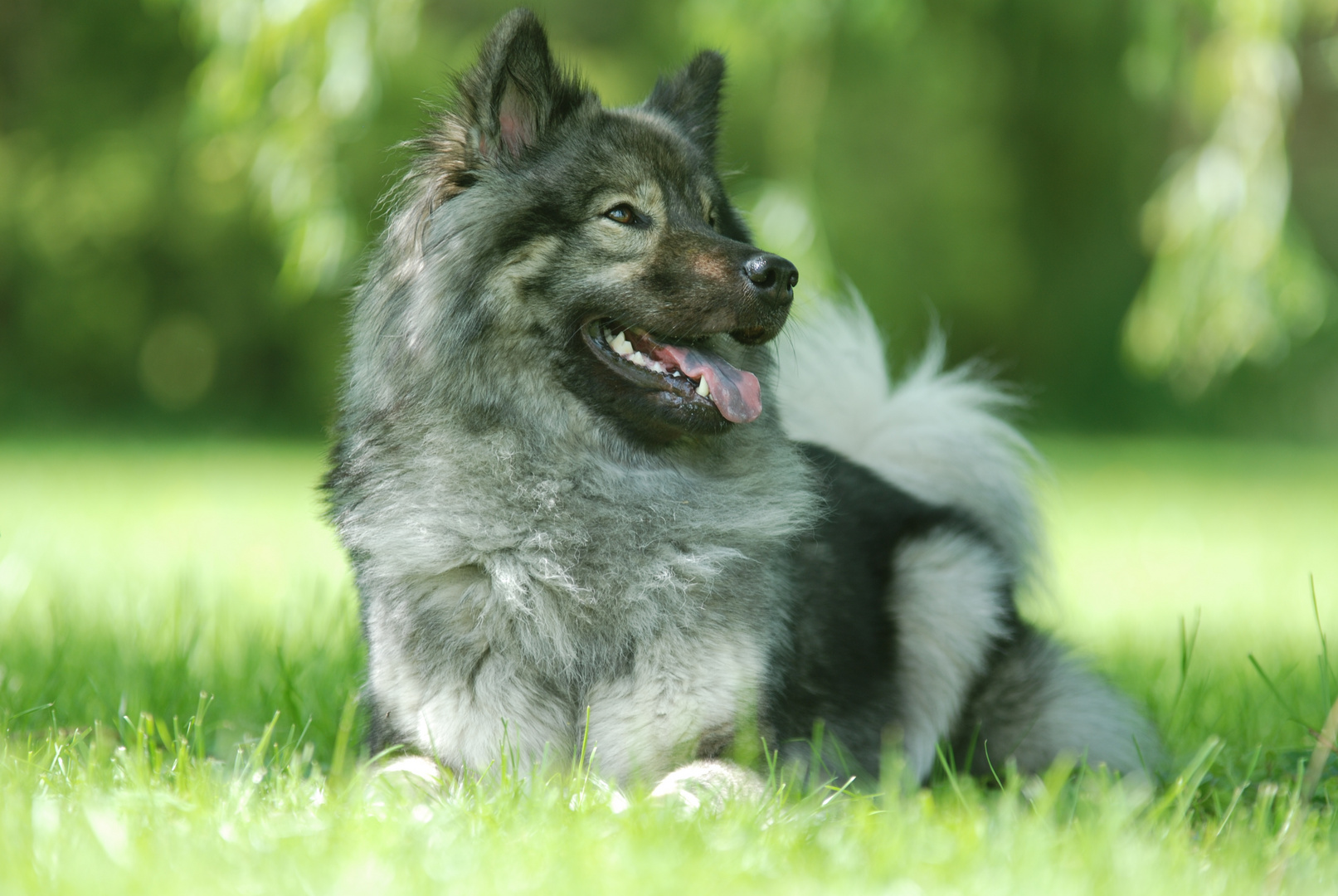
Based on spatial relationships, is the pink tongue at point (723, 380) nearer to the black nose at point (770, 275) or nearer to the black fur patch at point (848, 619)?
the black nose at point (770, 275)

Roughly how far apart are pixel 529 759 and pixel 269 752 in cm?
89

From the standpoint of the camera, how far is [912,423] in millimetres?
3975

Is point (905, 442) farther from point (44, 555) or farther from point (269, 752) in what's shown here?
point (44, 555)

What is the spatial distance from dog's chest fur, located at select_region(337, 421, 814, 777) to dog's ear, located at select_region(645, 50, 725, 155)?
1029 mm

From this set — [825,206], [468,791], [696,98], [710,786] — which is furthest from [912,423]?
[825,206]

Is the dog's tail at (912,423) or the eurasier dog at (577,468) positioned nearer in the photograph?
the eurasier dog at (577,468)

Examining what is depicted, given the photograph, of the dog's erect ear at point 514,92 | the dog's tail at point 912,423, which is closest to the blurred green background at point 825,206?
the dog's tail at point 912,423

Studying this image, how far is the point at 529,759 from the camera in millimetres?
2547

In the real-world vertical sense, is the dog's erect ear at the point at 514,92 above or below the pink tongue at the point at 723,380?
above

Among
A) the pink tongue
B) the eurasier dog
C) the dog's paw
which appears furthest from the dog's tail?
the dog's paw

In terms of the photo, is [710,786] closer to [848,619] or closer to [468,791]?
[468,791]

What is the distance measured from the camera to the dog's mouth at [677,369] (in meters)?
2.73

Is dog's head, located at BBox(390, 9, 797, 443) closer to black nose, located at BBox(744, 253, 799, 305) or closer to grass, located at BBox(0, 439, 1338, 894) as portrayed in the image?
black nose, located at BBox(744, 253, 799, 305)

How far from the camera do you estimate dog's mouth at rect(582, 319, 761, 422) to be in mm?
2729
